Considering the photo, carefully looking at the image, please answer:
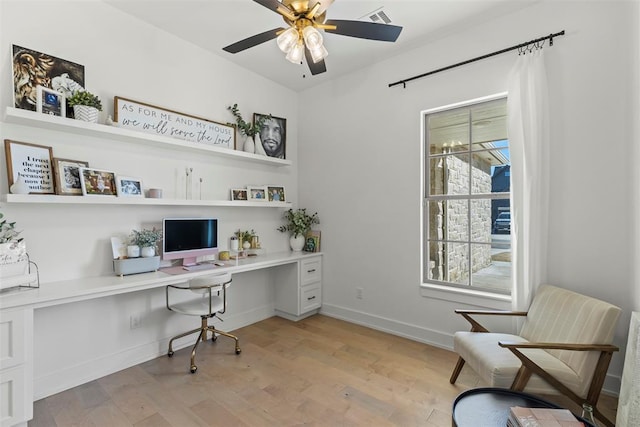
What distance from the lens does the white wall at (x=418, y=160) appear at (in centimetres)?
213

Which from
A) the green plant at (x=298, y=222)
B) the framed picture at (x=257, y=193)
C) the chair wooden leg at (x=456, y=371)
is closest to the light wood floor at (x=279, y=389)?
the chair wooden leg at (x=456, y=371)

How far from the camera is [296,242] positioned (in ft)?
12.7

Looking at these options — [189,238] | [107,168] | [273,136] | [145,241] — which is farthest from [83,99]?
[273,136]

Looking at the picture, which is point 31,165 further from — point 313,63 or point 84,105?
point 313,63

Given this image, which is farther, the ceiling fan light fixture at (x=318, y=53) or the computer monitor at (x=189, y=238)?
the computer monitor at (x=189, y=238)

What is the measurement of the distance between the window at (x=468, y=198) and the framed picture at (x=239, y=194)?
205cm

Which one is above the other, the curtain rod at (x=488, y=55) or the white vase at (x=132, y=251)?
the curtain rod at (x=488, y=55)

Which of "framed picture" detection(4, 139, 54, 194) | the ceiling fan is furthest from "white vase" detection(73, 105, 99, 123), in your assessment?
Result: the ceiling fan

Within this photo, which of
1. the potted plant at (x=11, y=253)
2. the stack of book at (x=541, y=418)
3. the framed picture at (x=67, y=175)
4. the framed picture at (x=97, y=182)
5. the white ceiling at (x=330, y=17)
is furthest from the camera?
the white ceiling at (x=330, y=17)

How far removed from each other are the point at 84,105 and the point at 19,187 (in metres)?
0.74

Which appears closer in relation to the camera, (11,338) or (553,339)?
(11,338)

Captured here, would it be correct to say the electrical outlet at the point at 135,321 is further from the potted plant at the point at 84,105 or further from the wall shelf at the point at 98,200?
the potted plant at the point at 84,105

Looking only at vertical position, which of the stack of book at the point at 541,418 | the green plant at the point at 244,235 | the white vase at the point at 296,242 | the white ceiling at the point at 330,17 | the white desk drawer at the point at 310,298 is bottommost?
the white desk drawer at the point at 310,298

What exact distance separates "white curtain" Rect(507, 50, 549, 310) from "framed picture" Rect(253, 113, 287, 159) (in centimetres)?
259
